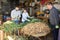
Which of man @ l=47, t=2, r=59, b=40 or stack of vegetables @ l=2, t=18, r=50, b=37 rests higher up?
man @ l=47, t=2, r=59, b=40

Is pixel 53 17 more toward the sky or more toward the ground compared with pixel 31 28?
more toward the sky

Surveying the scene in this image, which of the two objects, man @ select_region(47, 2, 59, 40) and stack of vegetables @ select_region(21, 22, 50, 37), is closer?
stack of vegetables @ select_region(21, 22, 50, 37)

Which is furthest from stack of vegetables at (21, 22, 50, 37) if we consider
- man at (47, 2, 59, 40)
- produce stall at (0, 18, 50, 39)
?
man at (47, 2, 59, 40)

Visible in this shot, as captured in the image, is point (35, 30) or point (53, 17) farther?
point (53, 17)

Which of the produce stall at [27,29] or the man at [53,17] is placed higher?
the man at [53,17]

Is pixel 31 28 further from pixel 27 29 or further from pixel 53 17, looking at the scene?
pixel 53 17

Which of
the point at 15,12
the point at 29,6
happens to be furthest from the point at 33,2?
the point at 15,12

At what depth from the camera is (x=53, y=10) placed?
670cm

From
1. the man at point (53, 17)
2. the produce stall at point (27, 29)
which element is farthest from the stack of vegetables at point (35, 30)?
the man at point (53, 17)

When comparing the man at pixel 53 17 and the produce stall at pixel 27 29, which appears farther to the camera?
the man at pixel 53 17

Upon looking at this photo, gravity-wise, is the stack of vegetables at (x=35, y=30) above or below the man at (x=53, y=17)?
below

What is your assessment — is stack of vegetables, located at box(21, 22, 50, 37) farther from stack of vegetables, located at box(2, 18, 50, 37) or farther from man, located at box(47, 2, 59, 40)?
man, located at box(47, 2, 59, 40)

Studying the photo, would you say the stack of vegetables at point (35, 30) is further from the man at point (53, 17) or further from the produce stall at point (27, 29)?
the man at point (53, 17)

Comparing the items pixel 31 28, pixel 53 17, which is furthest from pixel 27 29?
pixel 53 17
